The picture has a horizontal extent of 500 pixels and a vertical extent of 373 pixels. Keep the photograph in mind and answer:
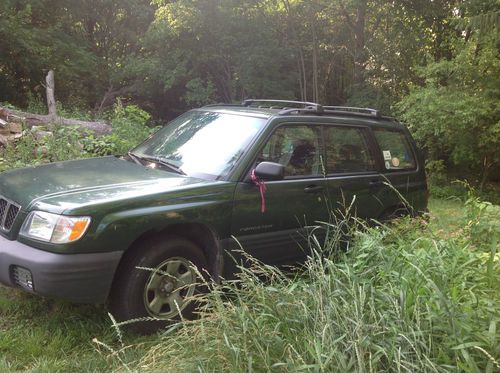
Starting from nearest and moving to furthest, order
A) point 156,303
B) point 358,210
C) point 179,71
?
point 156,303 < point 358,210 < point 179,71

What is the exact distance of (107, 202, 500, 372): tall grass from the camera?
232 centimetres

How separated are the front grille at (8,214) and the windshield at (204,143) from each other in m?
1.33

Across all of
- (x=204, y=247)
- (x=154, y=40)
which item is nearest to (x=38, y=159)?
(x=204, y=247)

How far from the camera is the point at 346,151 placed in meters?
5.05

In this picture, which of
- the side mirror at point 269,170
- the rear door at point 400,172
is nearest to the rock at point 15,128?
the side mirror at point 269,170

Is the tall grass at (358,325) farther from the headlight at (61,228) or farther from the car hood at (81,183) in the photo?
the car hood at (81,183)

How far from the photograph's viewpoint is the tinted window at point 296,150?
444 cm

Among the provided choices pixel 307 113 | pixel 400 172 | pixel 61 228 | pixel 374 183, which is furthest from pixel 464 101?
pixel 61 228

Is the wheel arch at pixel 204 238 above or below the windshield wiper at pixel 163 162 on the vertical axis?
below

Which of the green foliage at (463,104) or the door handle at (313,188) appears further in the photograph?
the green foliage at (463,104)

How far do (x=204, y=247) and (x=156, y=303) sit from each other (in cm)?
60

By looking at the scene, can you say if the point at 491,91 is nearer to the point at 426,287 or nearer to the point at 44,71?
the point at 426,287

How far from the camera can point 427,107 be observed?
463 inches

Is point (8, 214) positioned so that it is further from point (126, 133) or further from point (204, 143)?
point (126, 133)
